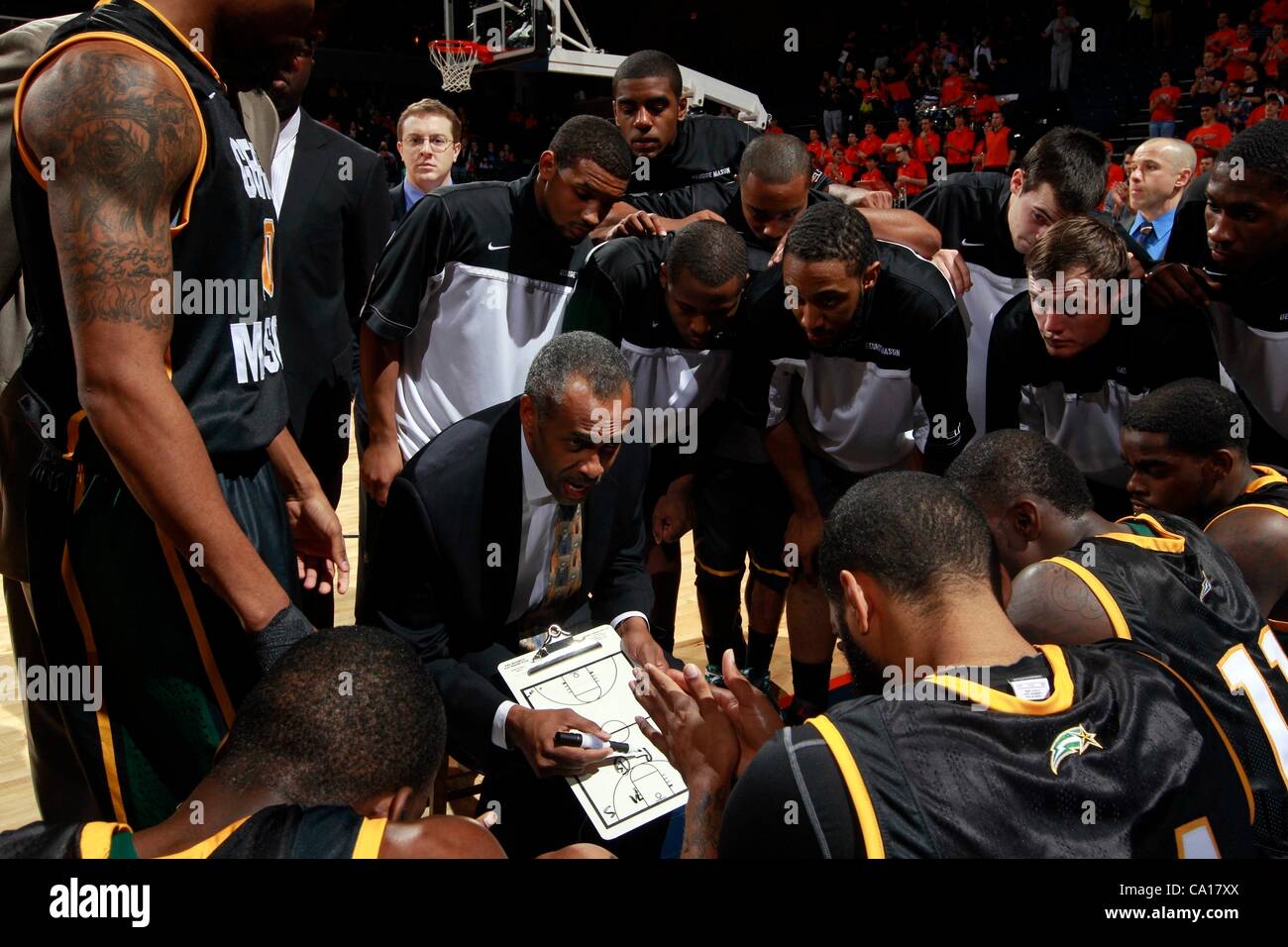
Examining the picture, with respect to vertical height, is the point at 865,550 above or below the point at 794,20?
below

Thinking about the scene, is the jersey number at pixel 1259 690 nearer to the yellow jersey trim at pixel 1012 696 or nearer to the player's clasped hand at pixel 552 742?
Answer: the yellow jersey trim at pixel 1012 696

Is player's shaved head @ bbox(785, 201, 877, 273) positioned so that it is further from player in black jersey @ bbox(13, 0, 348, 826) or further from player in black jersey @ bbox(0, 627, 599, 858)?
player in black jersey @ bbox(0, 627, 599, 858)

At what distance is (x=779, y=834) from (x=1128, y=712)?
1.62 ft

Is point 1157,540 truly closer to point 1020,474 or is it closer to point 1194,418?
point 1020,474

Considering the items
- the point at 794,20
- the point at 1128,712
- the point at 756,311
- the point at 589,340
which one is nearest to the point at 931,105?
the point at 794,20

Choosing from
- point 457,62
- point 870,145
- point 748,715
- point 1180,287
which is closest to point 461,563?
point 748,715

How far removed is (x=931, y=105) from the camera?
14.7m

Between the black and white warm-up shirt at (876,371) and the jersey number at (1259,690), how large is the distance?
1.46m

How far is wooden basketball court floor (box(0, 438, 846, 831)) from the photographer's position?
8.98 ft

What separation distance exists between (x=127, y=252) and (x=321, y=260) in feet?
5.23

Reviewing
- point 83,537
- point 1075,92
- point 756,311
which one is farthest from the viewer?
point 1075,92

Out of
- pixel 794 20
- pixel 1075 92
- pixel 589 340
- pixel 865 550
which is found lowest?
pixel 865 550

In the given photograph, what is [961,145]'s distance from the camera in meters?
13.1

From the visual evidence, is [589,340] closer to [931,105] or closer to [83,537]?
[83,537]
